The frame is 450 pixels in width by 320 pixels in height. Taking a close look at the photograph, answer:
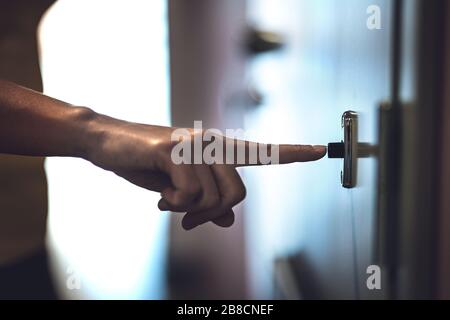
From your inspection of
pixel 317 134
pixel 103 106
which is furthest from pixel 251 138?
pixel 103 106

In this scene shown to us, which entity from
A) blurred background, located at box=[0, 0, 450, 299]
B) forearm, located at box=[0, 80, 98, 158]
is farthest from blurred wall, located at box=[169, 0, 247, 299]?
forearm, located at box=[0, 80, 98, 158]

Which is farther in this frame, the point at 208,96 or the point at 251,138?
the point at 208,96

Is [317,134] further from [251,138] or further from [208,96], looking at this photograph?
Result: [208,96]

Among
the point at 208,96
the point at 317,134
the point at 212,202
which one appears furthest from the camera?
the point at 208,96

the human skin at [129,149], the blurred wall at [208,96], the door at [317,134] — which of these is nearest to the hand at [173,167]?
the human skin at [129,149]

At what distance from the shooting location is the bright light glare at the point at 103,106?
2.38ft

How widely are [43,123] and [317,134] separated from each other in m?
0.35

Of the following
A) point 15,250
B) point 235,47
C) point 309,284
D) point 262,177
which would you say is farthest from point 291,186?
point 15,250

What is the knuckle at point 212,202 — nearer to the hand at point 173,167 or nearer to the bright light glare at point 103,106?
the hand at point 173,167

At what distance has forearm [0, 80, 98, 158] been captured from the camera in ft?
1.61

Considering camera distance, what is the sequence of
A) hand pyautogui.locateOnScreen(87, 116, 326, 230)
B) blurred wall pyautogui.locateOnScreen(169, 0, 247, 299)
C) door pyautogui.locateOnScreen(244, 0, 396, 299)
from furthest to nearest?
blurred wall pyautogui.locateOnScreen(169, 0, 247, 299)
door pyautogui.locateOnScreen(244, 0, 396, 299)
hand pyautogui.locateOnScreen(87, 116, 326, 230)

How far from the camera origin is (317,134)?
24.3 inches

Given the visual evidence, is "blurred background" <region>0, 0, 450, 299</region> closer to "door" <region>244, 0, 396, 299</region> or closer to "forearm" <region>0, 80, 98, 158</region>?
"door" <region>244, 0, 396, 299</region>

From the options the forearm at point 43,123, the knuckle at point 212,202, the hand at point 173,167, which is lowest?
the knuckle at point 212,202
